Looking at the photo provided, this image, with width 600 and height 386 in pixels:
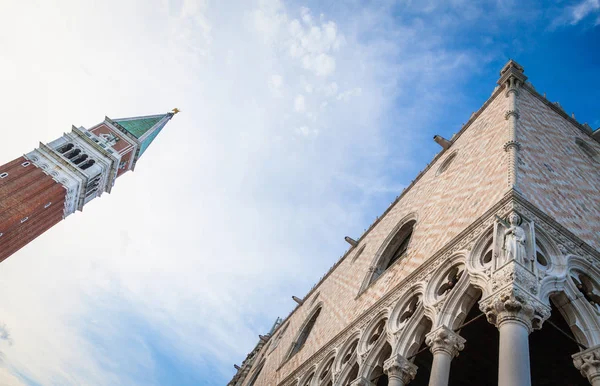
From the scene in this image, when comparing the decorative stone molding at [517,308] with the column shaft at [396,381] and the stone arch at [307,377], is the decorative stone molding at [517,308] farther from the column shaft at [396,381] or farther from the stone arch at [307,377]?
the stone arch at [307,377]

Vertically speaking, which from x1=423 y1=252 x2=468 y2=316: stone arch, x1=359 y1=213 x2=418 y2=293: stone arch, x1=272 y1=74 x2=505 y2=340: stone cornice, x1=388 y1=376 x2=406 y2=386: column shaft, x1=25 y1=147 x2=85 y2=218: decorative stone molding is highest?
x1=25 y1=147 x2=85 y2=218: decorative stone molding

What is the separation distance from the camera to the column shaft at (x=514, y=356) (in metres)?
5.38

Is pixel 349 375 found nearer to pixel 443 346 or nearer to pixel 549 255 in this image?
pixel 443 346

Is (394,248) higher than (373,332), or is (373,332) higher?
(394,248)

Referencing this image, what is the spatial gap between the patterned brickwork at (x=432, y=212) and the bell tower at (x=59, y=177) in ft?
90.6

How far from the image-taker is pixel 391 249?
42.8ft

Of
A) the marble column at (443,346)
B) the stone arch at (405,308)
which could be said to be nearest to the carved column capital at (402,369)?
the stone arch at (405,308)

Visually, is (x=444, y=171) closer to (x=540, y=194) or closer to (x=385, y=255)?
(x=385, y=255)

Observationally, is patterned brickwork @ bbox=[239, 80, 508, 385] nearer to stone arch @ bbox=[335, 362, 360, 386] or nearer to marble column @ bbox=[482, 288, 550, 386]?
stone arch @ bbox=[335, 362, 360, 386]

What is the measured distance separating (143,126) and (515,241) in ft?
172

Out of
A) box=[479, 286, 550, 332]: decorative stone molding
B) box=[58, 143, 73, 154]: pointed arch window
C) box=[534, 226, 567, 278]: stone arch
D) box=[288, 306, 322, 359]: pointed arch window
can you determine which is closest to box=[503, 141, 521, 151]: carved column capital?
box=[534, 226, 567, 278]: stone arch

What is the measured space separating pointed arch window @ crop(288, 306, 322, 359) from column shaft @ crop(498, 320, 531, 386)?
432 inches

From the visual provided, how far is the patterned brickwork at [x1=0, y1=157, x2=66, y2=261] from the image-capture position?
35.6m

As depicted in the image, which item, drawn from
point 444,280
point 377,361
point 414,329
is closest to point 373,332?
point 377,361
